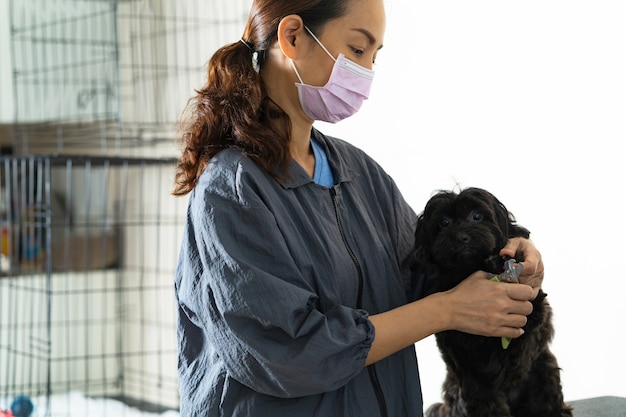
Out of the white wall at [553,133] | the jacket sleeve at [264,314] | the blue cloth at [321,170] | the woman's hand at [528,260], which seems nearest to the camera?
the jacket sleeve at [264,314]

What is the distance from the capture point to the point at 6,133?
4242mm

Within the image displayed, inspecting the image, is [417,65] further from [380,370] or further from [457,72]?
[380,370]

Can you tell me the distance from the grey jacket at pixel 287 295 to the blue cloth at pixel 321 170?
1cm

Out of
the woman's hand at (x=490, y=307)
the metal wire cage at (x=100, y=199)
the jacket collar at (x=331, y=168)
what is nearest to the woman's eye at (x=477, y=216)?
the woman's hand at (x=490, y=307)

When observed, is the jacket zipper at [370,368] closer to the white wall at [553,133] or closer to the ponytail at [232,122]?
the ponytail at [232,122]

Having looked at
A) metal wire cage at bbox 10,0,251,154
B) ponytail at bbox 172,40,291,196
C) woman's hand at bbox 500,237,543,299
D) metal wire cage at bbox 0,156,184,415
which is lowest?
metal wire cage at bbox 0,156,184,415

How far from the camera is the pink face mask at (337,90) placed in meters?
1.32

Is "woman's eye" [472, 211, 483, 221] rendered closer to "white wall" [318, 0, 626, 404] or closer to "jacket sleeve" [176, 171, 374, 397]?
"jacket sleeve" [176, 171, 374, 397]

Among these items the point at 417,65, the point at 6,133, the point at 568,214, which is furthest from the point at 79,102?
the point at 568,214

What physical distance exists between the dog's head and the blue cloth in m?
0.17

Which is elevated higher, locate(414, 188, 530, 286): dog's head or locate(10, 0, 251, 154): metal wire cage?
locate(10, 0, 251, 154): metal wire cage

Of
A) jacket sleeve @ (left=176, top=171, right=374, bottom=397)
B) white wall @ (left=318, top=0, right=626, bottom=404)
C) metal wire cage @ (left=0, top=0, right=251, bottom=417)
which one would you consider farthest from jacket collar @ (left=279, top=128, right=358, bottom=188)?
metal wire cage @ (left=0, top=0, right=251, bottom=417)

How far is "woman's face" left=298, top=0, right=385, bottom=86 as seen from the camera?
129 cm

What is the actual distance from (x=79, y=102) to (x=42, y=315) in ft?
3.61
